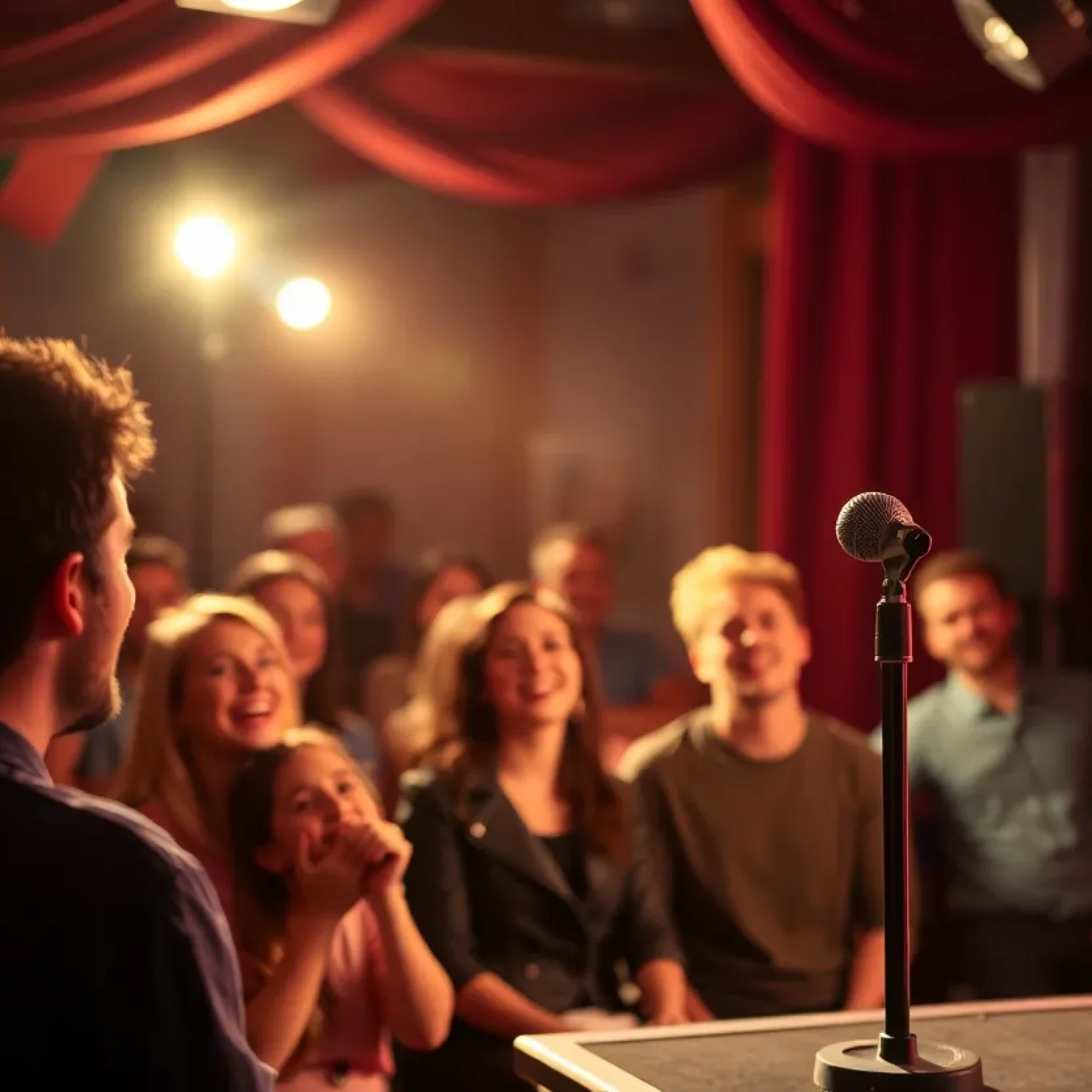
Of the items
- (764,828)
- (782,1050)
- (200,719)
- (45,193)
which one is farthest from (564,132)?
(782,1050)

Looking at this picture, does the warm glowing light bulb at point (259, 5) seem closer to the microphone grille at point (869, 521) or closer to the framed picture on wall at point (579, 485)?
the microphone grille at point (869, 521)

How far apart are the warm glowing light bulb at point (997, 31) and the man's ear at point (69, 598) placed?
218 centimetres

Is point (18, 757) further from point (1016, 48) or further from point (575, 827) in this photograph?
point (1016, 48)

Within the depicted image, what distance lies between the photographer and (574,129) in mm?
4750

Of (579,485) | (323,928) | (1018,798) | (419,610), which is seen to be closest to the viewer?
(323,928)

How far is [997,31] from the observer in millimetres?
3070

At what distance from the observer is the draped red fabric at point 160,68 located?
2852 mm

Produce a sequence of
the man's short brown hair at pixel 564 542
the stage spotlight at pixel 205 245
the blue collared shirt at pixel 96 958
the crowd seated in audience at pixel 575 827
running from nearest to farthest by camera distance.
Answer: the blue collared shirt at pixel 96 958
the crowd seated in audience at pixel 575 827
the man's short brown hair at pixel 564 542
the stage spotlight at pixel 205 245

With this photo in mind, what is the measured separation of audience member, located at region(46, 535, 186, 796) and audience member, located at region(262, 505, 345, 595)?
101cm

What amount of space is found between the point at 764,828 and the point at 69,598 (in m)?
2.09

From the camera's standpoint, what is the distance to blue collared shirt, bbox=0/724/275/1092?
1.33 m

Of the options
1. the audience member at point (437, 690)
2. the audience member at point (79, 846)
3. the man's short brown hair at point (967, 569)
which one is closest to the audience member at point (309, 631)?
the audience member at point (437, 690)

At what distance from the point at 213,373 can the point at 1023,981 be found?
5.33m

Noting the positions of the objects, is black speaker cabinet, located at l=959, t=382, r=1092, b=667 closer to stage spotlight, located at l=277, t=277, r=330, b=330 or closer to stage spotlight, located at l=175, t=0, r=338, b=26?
stage spotlight, located at l=175, t=0, r=338, b=26
